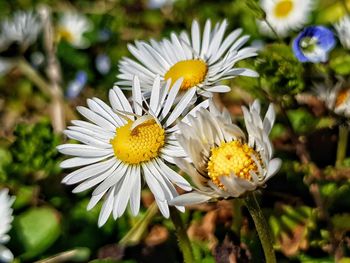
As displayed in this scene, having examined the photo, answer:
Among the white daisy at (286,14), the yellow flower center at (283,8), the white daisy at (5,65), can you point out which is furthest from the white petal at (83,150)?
the yellow flower center at (283,8)

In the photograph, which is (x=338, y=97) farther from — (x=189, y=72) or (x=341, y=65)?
(x=189, y=72)

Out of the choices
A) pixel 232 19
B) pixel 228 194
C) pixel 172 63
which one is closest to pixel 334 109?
pixel 172 63

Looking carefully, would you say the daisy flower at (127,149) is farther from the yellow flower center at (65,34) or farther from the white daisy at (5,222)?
the yellow flower center at (65,34)

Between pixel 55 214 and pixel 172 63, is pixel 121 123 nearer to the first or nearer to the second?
pixel 172 63

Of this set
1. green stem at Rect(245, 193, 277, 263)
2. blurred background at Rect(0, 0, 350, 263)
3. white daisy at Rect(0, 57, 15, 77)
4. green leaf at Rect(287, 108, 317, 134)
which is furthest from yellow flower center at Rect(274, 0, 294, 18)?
green stem at Rect(245, 193, 277, 263)

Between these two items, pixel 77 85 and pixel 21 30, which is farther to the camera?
pixel 21 30

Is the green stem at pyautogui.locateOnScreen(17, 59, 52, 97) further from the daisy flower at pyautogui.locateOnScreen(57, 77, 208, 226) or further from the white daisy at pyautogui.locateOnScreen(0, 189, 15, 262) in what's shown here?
the daisy flower at pyautogui.locateOnScreen(57, 77, 208, 226)

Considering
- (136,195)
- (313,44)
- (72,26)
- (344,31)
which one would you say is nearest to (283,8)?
(344,31)
